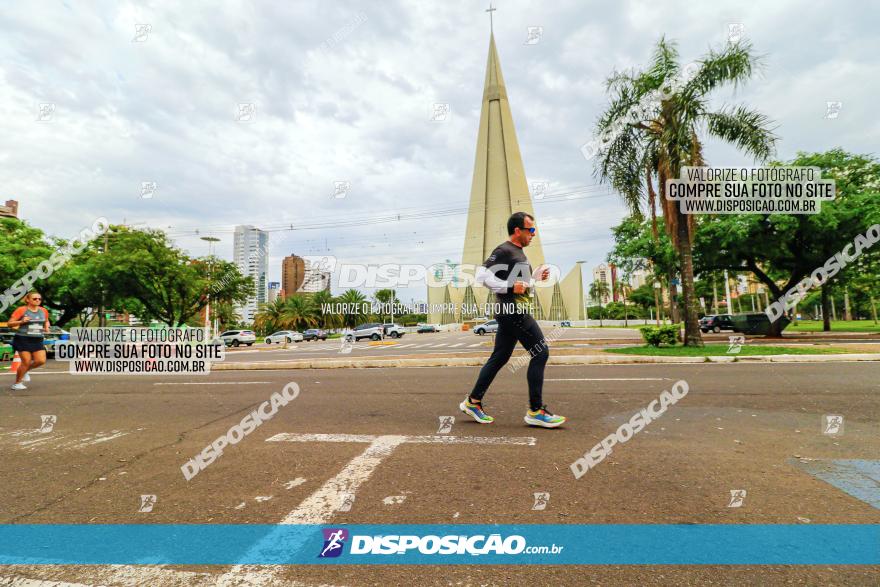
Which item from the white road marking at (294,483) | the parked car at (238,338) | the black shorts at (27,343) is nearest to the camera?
the white road marking at (294,483)

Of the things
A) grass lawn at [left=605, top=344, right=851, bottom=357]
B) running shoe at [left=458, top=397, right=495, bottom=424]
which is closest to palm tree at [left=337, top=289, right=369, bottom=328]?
grass lawn at [left=605, top=344, right=851, bottom=357]

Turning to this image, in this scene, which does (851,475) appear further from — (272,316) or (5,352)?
(272,316)

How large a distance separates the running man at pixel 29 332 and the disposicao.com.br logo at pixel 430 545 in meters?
8.30

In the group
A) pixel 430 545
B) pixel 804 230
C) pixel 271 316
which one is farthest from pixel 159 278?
pixel 804 230

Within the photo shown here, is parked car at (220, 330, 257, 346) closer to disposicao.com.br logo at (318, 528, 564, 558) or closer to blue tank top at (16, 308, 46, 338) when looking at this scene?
blue tank top at (16, 308, 46, 338)

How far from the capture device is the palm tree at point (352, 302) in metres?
66.4

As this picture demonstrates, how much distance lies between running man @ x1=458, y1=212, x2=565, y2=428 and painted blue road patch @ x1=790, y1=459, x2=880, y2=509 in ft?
6.07

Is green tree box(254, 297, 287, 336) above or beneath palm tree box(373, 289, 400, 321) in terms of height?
beneath

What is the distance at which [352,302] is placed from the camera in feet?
222

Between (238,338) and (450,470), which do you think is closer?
(450,470)

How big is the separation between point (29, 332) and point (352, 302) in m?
60.7

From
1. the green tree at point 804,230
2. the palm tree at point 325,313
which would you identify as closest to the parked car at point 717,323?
the green tree at point 804,230

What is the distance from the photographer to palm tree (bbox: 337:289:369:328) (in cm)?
6644

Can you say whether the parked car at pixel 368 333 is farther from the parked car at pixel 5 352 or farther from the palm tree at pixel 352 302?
the palm tree at pixel 352 302
